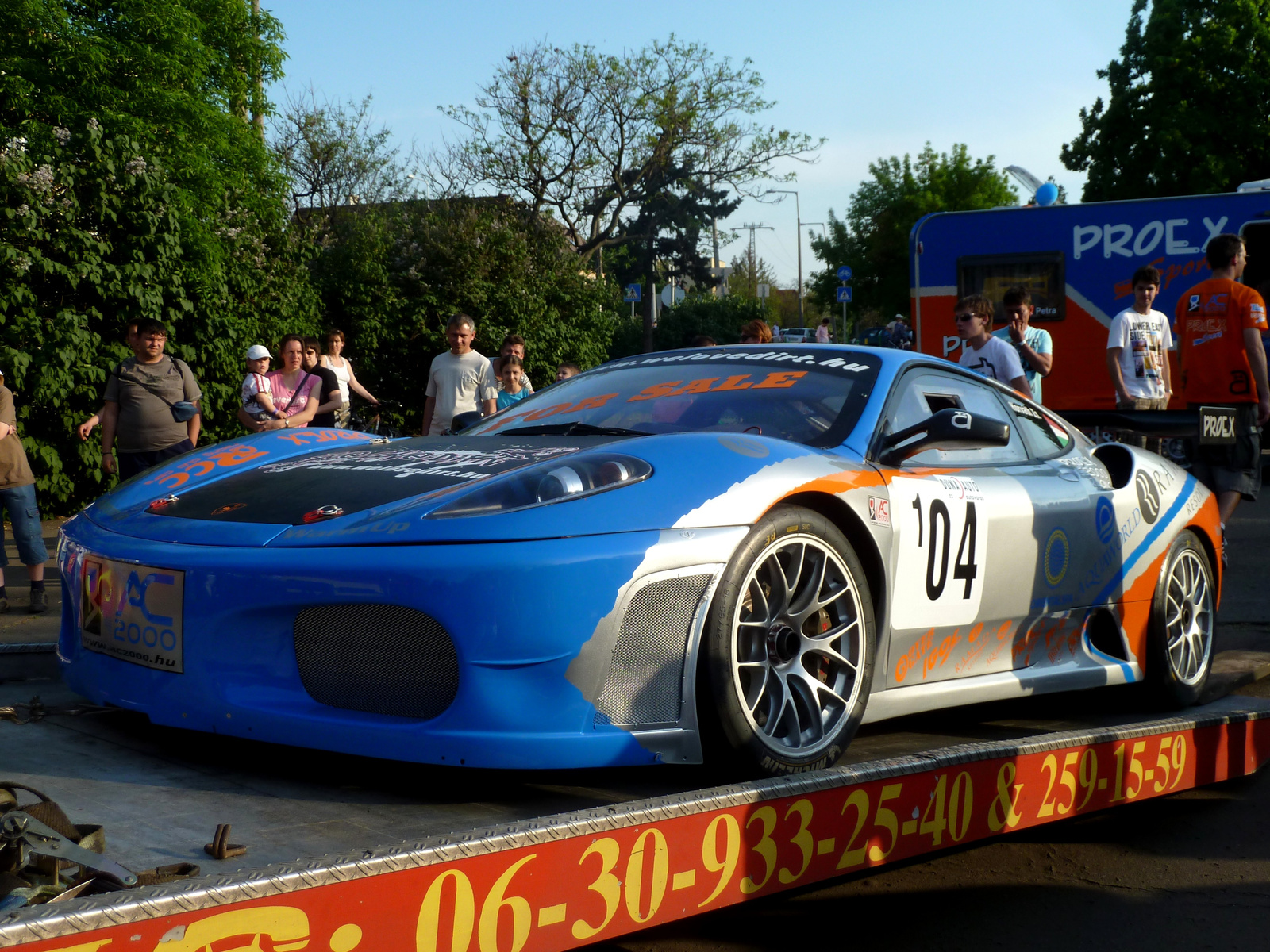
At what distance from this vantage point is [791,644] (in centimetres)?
302

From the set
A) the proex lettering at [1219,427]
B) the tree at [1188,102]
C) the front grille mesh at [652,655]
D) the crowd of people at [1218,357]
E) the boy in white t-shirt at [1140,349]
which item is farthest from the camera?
the tree at [1188,102]

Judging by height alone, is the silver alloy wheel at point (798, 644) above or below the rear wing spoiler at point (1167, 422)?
below

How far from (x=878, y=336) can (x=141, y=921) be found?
35135 mm

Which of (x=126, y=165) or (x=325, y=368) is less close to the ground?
(x=126, y=165)

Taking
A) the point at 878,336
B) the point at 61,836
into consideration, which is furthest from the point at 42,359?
the point at 878,336

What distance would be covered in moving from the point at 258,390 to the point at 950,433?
6469 mm

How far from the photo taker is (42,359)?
10.3 meters

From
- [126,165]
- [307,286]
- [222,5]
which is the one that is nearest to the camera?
[126,165]

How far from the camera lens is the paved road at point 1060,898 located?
2.72 metres

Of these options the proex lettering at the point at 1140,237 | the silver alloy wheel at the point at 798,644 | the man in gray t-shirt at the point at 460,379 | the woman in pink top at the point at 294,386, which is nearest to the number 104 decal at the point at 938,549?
the silver alloy wheel at the point at 798,644

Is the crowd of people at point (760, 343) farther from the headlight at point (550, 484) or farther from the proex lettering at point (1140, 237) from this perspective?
the proex lettering at point (1140, 237)

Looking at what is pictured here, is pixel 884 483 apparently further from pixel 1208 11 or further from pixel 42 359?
pixel 1208 11

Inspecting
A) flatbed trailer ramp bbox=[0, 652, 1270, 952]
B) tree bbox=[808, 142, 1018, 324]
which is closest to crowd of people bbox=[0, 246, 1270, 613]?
flatbed trailer ramp bbox=[0, 652, 1270, 952]

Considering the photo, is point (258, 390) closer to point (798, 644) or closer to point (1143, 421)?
point (1143, 421)
